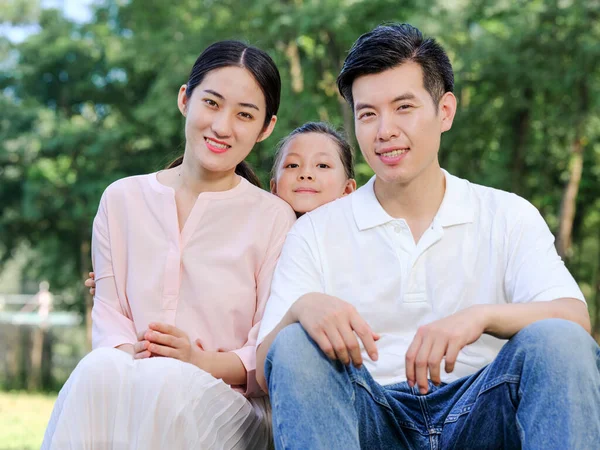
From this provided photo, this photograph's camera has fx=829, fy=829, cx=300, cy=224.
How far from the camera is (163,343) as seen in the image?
104 inches

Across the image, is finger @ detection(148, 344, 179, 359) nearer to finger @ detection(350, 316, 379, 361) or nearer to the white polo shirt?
the white polo shirt

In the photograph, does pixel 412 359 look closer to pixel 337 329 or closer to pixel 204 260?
pixel 337 329

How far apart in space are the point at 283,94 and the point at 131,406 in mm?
11260

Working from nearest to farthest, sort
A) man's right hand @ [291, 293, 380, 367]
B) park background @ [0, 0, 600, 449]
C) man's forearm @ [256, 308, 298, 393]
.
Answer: man's right hand @ [291, 293, 380, 367] < man's forearm @ [256, 308, 298, 393] < park background @ [0, 0, 600, 449]

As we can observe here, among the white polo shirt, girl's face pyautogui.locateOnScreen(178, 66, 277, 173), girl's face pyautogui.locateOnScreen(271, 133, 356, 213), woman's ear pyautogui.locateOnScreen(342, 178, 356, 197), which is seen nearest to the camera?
the white polo shirt

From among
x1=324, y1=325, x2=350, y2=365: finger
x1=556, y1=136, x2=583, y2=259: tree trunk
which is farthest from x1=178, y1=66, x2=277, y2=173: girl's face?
x1=556, y1=136, x2=583, y2=259: tree trunk

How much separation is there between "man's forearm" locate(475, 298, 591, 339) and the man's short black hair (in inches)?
33.6

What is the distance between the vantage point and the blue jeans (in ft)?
6.56

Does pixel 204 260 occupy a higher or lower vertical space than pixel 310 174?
lower

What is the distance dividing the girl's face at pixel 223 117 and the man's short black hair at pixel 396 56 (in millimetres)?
405

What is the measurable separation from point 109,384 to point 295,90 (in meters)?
11.3

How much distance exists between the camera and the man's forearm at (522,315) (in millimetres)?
2186

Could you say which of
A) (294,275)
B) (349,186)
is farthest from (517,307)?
(349,186)

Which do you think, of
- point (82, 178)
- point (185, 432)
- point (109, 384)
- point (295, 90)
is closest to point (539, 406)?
point (185, 432)
